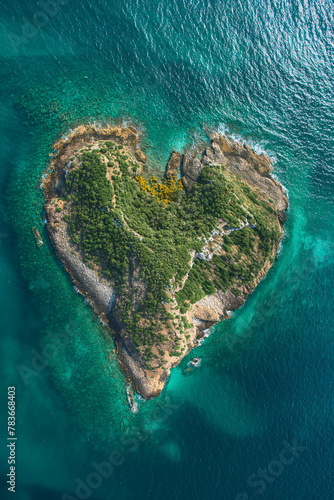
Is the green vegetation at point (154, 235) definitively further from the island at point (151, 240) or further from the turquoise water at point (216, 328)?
the turquoise water at point (216, 328)

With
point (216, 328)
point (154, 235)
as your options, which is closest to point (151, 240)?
point (154, 235)

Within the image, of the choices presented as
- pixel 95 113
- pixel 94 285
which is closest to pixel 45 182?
pixel 95 113

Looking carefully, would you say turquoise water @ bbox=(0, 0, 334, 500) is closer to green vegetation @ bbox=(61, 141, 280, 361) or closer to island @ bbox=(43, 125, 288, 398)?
island @ bbox=(43, 125, 288, 398)

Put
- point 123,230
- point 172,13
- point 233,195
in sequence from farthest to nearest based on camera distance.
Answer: point 172,13, point 233,195, point 123,230

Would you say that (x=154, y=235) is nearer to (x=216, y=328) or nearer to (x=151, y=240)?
(x=151, y=240)

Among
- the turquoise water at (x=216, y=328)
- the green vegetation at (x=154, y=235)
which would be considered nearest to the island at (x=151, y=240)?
the green vegetation at (x=154, y=235)

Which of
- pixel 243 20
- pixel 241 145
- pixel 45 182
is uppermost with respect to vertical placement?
pixel 243 20

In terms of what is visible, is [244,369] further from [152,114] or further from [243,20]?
[243,20]

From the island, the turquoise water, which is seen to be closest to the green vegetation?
the island
